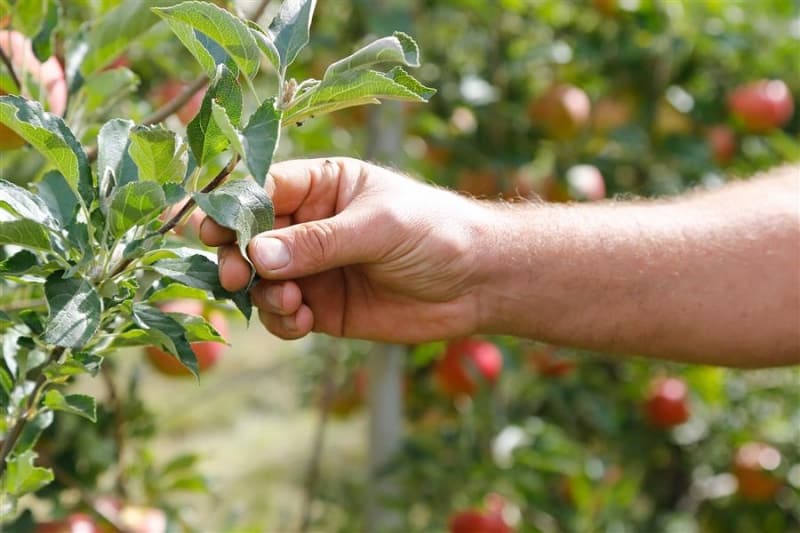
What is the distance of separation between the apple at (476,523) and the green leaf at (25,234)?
138 cm

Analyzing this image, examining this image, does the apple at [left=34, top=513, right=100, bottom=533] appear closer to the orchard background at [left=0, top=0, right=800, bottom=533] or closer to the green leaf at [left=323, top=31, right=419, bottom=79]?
the orchard background at [left=0, top=0, right=800, bottom=533]

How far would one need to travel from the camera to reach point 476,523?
2.00 m

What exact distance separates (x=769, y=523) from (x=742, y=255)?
1486mm

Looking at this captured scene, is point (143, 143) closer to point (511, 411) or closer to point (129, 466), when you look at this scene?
point (129, 466)

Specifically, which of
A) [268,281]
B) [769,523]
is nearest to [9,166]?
[268,281]

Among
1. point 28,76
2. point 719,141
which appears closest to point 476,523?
point 719,141

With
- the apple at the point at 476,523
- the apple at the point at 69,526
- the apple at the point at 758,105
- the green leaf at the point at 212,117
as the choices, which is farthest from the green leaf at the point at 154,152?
the apple at the point at 758,105

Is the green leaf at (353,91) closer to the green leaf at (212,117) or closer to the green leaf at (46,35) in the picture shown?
the green leaf at (212,117)

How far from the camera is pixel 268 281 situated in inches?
35.6

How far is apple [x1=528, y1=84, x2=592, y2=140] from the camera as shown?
2.26 m

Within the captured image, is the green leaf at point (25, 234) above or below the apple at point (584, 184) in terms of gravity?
above

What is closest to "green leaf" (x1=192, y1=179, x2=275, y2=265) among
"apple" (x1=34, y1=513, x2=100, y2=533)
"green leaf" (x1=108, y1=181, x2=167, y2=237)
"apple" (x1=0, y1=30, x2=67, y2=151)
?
"green leaf" (x1=108, y1=181, x2=167, y2=237)

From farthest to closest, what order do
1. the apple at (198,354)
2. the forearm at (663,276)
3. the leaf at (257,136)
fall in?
1. the apple at (198,354)
2. the forearm at (663,276)
3. the leaf at (257,136)

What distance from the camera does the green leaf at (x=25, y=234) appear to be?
0.72 meters
